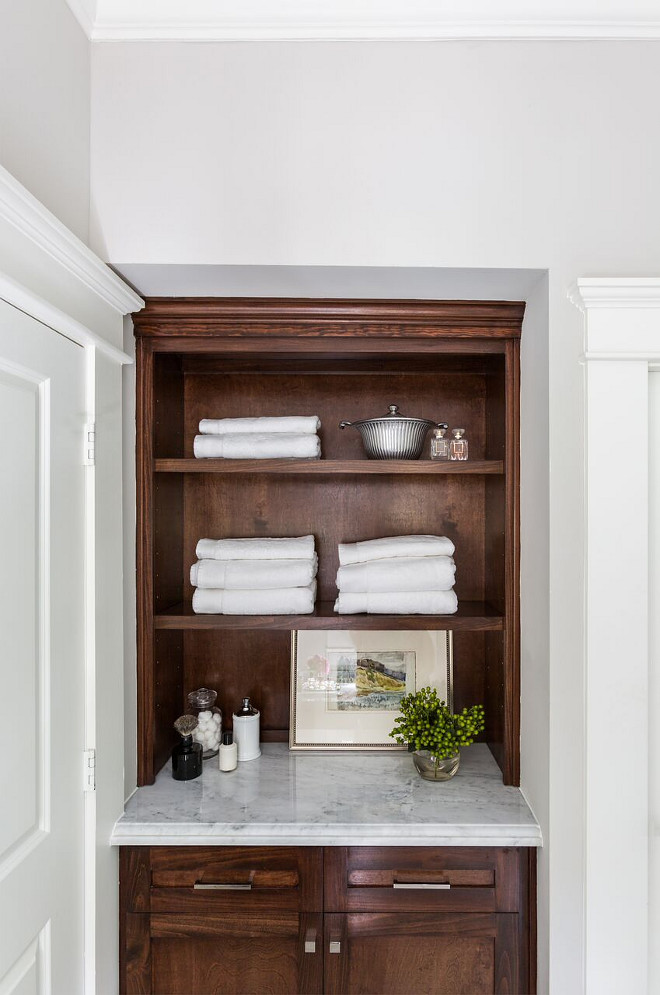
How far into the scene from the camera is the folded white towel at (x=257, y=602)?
1699 mm

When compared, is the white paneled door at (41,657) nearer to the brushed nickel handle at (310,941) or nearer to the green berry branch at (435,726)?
the brushed nickel handle at (310,941)

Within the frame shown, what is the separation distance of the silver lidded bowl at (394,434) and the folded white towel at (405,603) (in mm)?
373

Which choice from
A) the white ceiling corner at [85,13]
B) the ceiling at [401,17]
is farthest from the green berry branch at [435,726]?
the white ceiling corner at [85,13]

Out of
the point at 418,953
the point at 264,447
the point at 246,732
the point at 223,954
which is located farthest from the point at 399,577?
the point at 223,954

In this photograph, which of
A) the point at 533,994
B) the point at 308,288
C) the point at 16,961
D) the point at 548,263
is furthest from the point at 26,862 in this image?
the point at 548,263

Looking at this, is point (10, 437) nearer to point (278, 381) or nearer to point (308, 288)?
point (308, 288)

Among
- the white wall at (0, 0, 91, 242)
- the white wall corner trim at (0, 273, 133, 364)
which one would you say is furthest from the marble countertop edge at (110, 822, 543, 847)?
the white wall at (0, 0, 91, 242)

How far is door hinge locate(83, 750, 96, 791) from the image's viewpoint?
1343mm

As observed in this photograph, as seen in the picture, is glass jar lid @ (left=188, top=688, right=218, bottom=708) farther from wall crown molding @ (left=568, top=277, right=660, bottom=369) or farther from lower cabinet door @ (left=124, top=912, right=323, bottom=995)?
wall crown molding @ (left=568, top=277, right=660, bottom=369)

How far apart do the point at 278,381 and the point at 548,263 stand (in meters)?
0.85

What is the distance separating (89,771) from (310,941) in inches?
25.9

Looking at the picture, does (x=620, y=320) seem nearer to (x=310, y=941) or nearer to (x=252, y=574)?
(x=252, y=574)

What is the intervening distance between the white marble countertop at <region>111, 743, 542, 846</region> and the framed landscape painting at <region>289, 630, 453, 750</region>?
0.29 ft

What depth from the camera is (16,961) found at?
1092 millimetres
